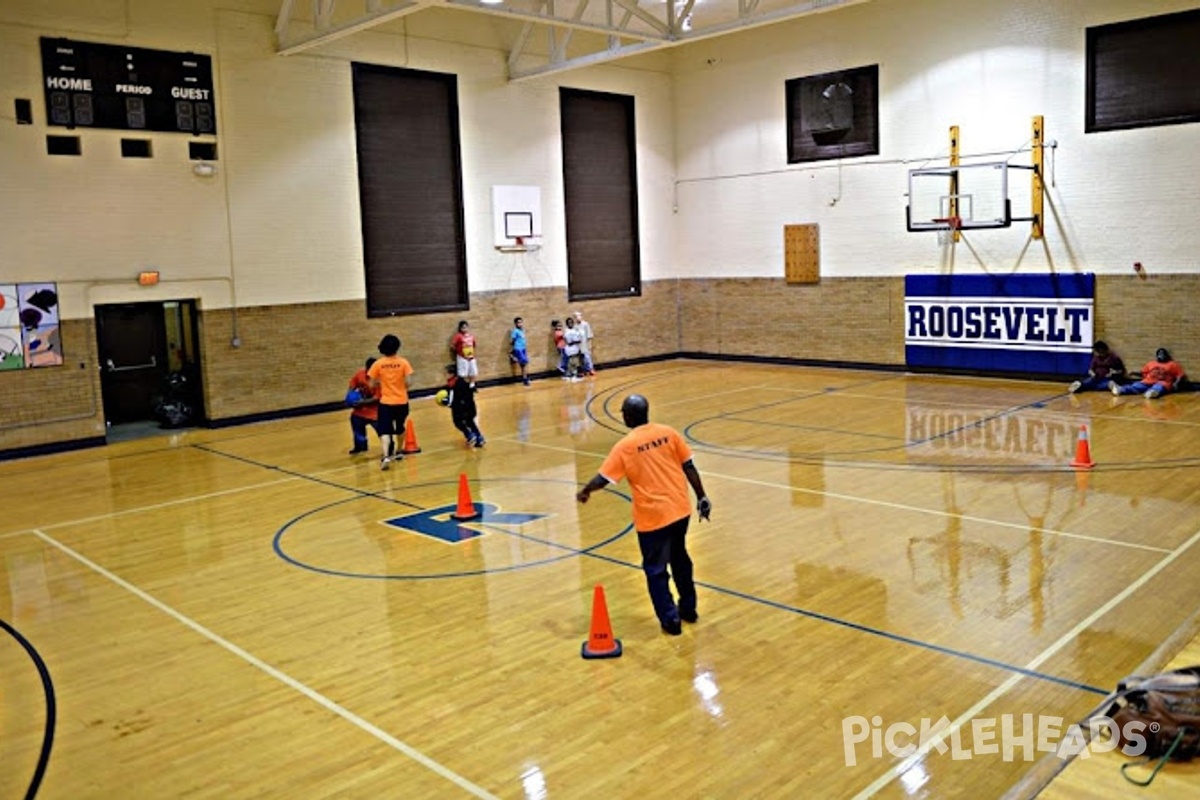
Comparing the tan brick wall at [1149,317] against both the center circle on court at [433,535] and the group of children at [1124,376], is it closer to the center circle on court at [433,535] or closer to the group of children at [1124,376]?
the group of children at [1124,376]

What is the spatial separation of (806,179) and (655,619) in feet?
52.1

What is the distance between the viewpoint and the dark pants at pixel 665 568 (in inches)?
270

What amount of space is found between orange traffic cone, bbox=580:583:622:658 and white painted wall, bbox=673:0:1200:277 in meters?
14.1

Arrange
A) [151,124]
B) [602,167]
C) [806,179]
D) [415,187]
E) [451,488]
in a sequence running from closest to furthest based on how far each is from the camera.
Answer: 1. [451,488]
2. [151,124]
3. [415,187]
4. [806,179]
5. [602,167]

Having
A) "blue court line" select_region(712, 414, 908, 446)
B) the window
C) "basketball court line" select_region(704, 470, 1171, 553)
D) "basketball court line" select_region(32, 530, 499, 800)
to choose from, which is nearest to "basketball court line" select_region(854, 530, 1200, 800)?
"basketball court line" select_region(704, 470, 1171, 553)

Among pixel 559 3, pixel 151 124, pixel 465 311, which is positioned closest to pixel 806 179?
pixel 559 3

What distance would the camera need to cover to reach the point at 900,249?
20.3m

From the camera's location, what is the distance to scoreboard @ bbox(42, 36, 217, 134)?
15086mm

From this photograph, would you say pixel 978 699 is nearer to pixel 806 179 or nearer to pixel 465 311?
pixel 465 311

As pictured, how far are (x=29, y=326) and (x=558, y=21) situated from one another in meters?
9.21

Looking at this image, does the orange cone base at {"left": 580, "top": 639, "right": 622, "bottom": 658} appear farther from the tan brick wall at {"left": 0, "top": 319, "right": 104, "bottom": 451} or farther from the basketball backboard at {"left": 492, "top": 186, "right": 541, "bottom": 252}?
the basketball backboard at {"left": 492, "top": 186, "right": 541, "bottom": 252}

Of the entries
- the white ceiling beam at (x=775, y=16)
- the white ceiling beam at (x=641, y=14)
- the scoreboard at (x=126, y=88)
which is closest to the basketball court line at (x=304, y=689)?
the scoreboard at (x=126, y=88)

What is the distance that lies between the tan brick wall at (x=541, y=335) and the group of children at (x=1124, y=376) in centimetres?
48

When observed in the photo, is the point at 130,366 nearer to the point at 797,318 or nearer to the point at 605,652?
the point at 797,318
